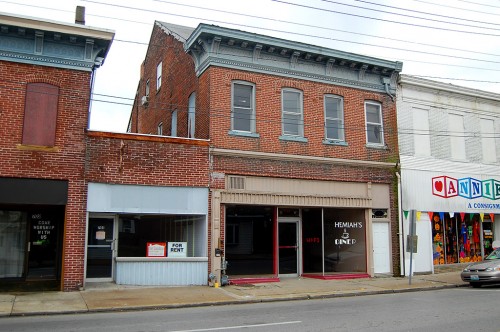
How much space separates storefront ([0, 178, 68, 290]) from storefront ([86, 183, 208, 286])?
1504 millimetres

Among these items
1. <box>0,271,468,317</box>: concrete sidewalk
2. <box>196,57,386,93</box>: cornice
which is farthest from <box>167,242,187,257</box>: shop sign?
<box>196,57,386,93</box>: cornice

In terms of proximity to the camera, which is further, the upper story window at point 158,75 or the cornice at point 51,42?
the upper story window at point 158,75

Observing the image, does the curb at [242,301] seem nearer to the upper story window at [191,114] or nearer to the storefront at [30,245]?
the storefront at [30,245]

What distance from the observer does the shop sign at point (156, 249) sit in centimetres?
1576

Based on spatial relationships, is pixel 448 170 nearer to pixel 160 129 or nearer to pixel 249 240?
pixel 249 240

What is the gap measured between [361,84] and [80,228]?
12005 millimetres

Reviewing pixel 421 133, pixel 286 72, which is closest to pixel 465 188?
pixel 421 133

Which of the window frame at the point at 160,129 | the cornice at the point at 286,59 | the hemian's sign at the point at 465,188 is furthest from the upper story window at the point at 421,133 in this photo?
the window frame at the point at 160,129

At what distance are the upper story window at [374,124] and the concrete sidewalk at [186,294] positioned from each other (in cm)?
561

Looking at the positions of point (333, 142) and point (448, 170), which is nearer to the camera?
point (333, 142)

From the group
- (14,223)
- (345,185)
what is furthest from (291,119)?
(14,223)

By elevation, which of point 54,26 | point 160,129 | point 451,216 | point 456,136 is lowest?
point 451,216

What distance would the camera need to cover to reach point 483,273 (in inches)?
606

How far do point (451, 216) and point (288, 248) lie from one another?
313 inches
